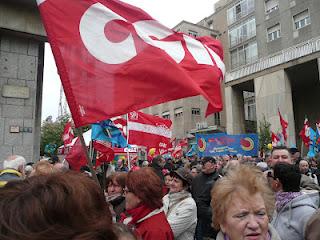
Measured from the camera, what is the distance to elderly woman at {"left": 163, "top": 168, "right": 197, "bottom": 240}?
350 centimetres

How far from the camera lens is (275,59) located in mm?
30312

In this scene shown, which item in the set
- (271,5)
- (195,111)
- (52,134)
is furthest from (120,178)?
(195,111)

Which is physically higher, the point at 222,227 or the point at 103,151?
the point at 103,151

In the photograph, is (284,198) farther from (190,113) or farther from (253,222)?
(190,113)

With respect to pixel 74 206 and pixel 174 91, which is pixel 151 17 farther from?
pixel 74 206

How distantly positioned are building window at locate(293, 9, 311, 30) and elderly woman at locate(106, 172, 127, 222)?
A: 93.9 ft

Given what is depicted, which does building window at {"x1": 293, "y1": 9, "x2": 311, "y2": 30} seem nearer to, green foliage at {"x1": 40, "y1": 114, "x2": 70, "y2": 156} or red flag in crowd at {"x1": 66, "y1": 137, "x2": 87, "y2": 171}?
green foliage at {"x1": 40, "y1": 114, "x2": 70, "y2": 156}

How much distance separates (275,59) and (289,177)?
29.1 m

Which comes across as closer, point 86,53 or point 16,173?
point 86,53

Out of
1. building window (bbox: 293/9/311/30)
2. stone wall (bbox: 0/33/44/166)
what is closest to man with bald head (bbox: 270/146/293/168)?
stone wall (bbox: 0/33/44/166)

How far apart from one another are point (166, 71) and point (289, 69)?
93.4 feet

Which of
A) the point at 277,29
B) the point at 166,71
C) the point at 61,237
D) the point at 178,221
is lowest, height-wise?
the point at 178,221

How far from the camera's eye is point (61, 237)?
2.79 feet

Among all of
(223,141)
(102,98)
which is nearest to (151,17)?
(102,98)
